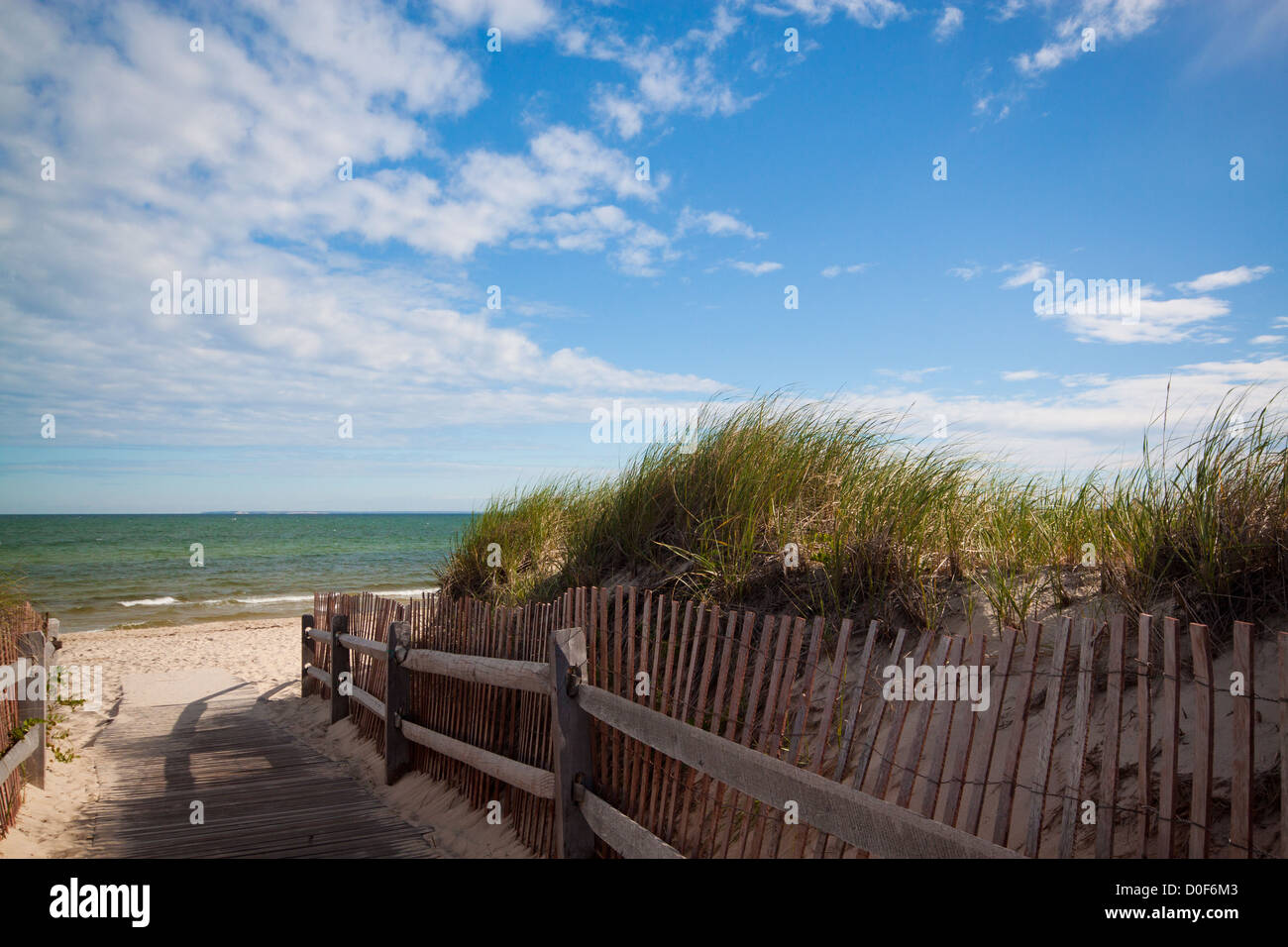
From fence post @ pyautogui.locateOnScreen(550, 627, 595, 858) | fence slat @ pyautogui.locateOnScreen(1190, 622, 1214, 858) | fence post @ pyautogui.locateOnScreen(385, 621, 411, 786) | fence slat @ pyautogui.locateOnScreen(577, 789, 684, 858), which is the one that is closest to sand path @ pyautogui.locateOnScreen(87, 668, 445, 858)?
fence post @ pyautogui.locateOnScreen(385, 621, 411, 786)

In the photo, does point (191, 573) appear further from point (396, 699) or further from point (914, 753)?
point (914, 753)

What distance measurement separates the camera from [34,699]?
19.7 ft

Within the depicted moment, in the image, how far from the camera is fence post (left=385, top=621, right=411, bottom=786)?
6.60m

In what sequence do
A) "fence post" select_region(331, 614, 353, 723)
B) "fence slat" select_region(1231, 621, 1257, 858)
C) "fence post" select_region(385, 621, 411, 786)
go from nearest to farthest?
1. "fence slat" select_region(1231, 621, 1257, 858)
2. "fence post" select_region(385, 621, 411, 786)
3. "fence post" select_region(331, 614, 353, 723)

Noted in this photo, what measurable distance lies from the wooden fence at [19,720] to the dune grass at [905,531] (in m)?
3.95


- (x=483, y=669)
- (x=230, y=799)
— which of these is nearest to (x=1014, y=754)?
(x=483, y=669)

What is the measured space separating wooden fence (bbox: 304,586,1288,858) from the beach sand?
0.26 m

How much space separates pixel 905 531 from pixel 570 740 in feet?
8.11

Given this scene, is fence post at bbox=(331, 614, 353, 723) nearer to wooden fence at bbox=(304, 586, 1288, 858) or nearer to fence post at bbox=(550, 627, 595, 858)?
wooden fence at bbox=(304, 586, 1288, 858)
